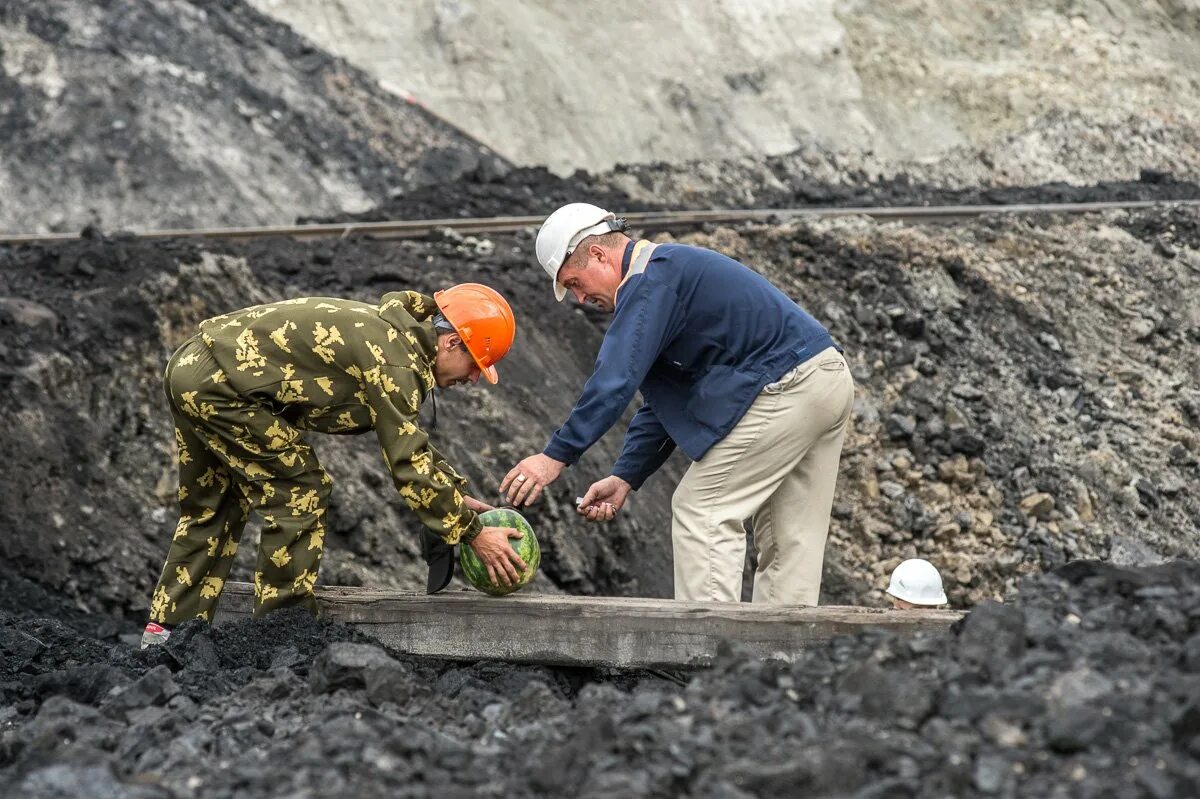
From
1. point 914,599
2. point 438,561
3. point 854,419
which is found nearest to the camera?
point 438,561

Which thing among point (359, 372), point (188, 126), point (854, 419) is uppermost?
point (359, 372)

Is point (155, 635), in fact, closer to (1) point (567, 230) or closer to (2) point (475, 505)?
(2) point (475, 505)

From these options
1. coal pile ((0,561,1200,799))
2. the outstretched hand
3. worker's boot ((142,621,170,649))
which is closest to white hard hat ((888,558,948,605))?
the outstretched hand

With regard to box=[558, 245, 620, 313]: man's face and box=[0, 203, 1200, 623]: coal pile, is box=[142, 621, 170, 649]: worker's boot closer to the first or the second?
box=[558, 245, 620, 313]: man's face

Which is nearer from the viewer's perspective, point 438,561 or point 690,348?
point 690,348

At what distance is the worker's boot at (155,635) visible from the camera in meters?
6.57

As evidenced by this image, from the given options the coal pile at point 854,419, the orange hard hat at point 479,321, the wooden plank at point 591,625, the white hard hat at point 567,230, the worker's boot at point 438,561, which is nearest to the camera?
the wooden plank at point 591,625

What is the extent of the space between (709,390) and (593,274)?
2.42ft

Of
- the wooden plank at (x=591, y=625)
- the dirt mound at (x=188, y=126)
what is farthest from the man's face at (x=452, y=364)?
the dirt mound at (x=188, y=126)

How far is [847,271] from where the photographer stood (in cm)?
1317

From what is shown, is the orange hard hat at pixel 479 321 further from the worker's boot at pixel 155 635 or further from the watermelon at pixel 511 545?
the worker's boot at pixel 155 635

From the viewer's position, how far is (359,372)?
6.07 m

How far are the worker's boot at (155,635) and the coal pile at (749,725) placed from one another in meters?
1.11

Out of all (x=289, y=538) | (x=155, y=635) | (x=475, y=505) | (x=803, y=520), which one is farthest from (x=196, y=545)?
(x=803, y=520)
